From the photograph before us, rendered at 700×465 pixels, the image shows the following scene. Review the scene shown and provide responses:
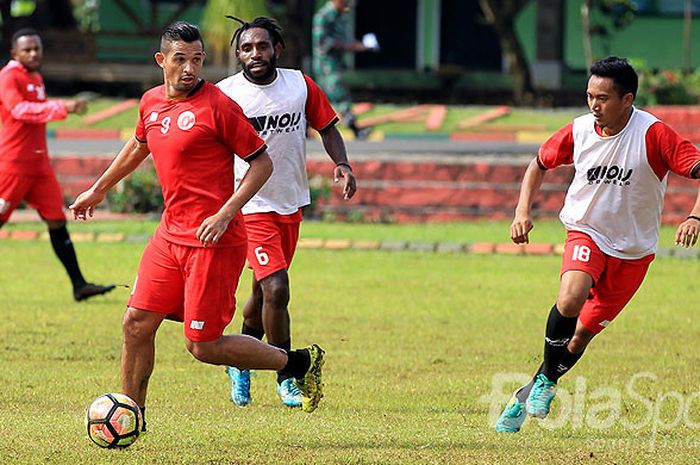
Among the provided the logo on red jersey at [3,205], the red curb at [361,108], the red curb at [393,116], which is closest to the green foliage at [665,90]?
the red curb at [393,116]

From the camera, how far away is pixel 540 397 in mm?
7758

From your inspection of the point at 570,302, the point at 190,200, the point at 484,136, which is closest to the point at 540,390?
the point at 570,302

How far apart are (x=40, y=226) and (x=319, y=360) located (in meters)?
9.99

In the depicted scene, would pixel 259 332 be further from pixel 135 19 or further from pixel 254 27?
pixel 135 19

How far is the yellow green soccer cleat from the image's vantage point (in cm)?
770

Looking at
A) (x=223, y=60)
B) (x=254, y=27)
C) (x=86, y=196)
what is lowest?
(x=223, y=60)

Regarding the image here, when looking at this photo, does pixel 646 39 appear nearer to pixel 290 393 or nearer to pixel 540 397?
pixel 290 393

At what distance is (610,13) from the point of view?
2975 cm

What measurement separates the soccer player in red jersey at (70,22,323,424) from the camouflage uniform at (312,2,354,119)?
13.5 meters

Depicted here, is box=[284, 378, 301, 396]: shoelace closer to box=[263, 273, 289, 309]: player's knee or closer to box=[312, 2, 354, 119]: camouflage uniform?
box=[263, 273, 289, 309]: player's knee

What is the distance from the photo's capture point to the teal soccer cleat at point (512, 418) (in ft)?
25.0

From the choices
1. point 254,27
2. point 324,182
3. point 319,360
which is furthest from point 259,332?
point 324,182

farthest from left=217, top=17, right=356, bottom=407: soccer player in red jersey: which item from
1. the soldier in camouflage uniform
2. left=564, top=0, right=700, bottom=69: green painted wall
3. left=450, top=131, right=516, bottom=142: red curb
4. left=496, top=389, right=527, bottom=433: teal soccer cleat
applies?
left=564, top=0, right=700, bottom=69: green painted wall

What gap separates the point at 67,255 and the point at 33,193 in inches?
22.5
